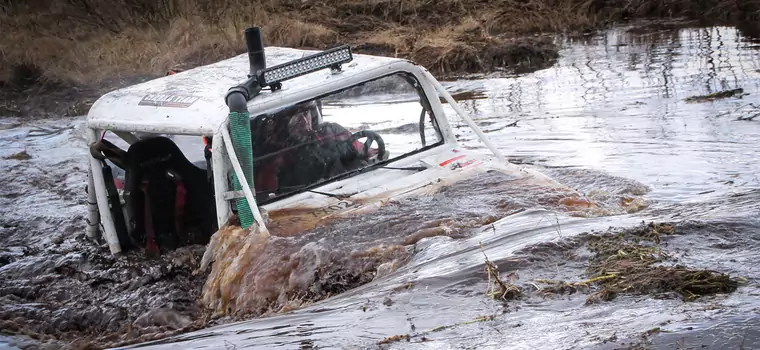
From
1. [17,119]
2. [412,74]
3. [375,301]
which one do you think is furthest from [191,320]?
[17,119]

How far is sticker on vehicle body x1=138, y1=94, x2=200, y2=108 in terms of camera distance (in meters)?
6.48

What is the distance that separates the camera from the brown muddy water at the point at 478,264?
4.31m

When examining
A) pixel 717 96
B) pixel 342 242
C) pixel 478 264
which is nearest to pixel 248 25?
pixel 717 96

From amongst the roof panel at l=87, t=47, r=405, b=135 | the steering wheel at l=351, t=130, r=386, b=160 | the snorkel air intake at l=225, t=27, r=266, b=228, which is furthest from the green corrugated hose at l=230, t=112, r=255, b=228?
the steering wheel at l=351, t=130, r=386, b=160

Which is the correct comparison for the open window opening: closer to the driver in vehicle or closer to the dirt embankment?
the driver in vehicle

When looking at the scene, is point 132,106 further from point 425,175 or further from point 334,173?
point 425,175

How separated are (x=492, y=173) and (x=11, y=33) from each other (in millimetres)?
17680

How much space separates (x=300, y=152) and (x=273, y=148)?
195 mm

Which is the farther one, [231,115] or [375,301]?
[231,115]

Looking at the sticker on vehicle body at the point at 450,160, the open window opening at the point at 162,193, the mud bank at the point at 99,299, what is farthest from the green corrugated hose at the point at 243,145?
the sticker on vehicle body at the point at 450,160

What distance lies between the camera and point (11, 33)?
70.3 feet

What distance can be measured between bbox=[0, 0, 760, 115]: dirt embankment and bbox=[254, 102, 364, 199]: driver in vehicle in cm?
985


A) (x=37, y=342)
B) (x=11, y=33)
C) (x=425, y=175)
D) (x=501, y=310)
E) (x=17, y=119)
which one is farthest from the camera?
(x=11, y=33)

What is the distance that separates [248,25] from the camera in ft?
66.5
